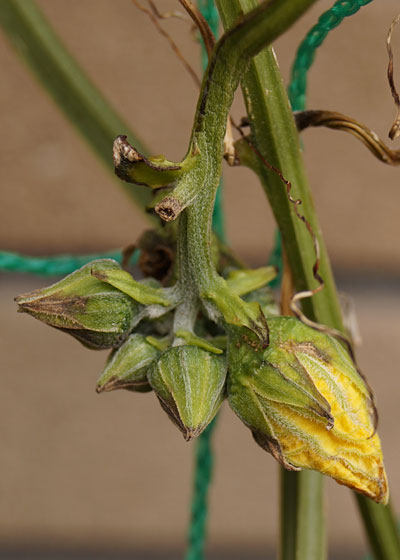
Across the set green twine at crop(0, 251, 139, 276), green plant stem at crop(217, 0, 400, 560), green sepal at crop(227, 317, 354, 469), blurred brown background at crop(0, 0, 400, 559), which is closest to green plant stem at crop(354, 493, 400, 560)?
green plant stem at crop(217, 0, 400, 560)

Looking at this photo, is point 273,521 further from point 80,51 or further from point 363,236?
point 80,51

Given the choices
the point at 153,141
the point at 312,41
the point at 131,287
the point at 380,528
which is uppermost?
the point at 153,141

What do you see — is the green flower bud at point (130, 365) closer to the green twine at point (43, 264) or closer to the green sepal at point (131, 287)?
the green sepal at point (131, 287)

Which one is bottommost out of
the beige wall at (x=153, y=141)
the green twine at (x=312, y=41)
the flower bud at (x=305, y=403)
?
the flower bud at (x=305, y=403)

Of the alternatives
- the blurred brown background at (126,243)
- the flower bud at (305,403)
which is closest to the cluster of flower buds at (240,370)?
the flower bud at (305,403)

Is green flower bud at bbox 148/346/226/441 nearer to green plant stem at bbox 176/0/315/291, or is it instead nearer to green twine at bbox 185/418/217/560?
green plant stem at bbox 176/0/315/291

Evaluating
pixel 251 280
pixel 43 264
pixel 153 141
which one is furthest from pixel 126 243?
pixel 251 280

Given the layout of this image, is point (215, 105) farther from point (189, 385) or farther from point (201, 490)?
point (201, 490)
